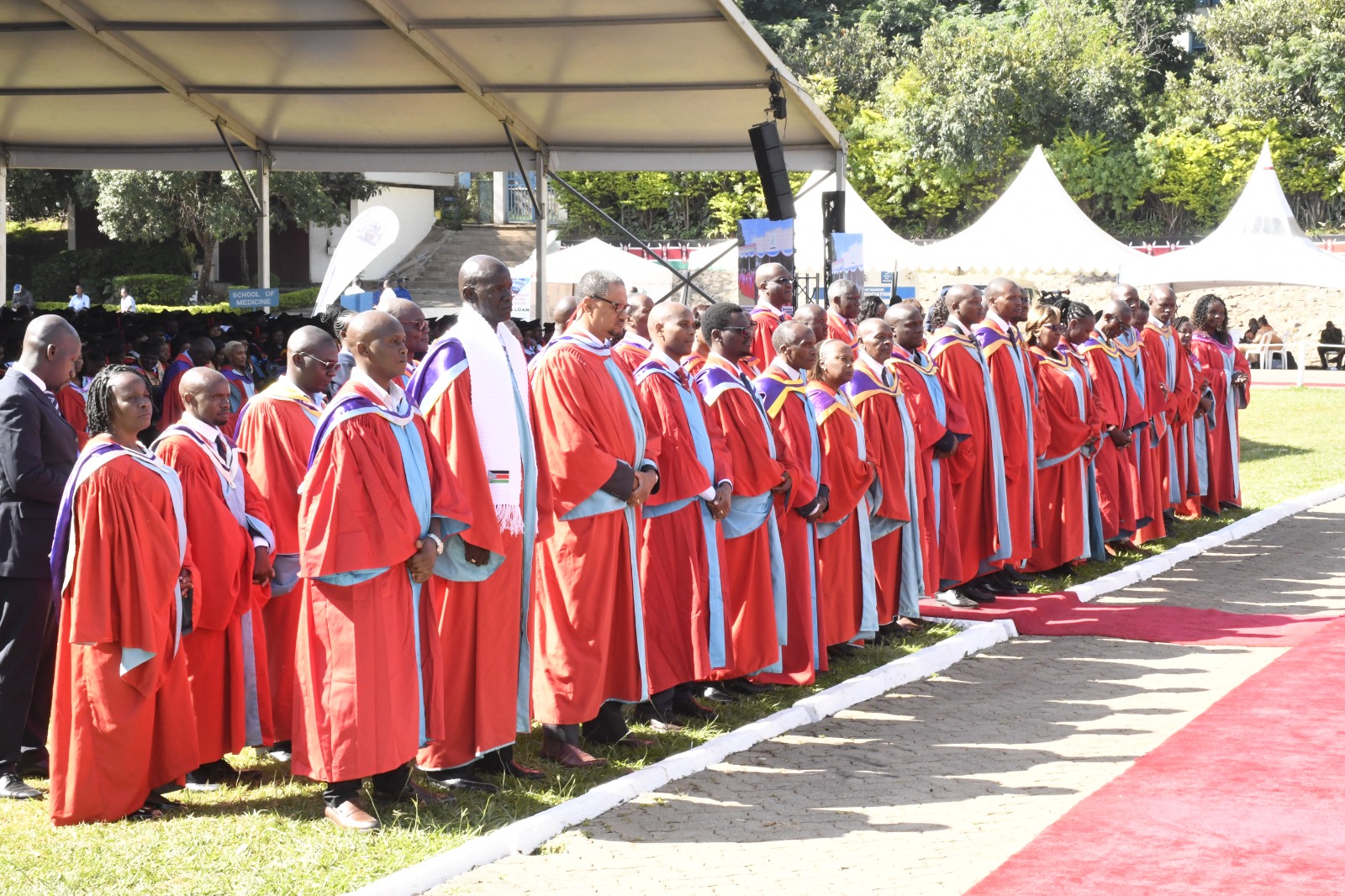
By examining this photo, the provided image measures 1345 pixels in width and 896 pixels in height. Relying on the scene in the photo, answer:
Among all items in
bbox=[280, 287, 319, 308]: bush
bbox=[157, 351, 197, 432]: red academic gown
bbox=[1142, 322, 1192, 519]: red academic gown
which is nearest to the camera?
bbox=[157, 351, 197, 432]: red academic gown

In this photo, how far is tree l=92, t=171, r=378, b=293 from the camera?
129 feet

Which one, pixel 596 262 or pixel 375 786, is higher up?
pixel 596 262

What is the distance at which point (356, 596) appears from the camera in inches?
223

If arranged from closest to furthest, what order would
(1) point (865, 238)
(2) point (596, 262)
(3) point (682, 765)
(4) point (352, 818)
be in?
(4) point (352, 818) → (3) point (682, 765) → (2) point (596, 262) → (1) point (865, 238)

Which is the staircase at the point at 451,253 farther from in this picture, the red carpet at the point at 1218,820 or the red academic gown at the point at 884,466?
the red carpet at the point at 1218,820

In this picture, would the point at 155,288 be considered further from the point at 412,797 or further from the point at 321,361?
the point at 412,797

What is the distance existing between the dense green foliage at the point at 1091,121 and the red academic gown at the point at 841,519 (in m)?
40.9

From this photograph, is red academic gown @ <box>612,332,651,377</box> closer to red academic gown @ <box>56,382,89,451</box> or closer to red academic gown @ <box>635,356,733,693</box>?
red academic gown @ <box>635,356,733,693</box>

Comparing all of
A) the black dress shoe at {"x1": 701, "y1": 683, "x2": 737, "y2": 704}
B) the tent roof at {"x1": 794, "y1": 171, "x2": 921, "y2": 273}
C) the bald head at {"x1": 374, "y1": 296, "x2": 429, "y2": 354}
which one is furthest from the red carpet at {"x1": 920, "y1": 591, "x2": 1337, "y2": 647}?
the tent roof at {"x1": 794, "y1": 171, "x2": 921, "y2": 273}

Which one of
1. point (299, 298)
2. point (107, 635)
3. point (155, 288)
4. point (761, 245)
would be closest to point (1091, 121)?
point (299, 298)

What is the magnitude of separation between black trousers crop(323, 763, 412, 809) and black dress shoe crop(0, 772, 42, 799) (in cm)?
133

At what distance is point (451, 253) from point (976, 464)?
1487 inches

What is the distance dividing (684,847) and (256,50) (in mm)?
12583

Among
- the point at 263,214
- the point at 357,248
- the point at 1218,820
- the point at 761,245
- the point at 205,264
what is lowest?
the point at 1218,820
